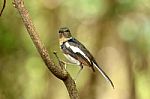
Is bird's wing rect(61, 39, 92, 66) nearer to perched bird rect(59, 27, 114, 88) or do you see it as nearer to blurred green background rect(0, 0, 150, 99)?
perched bird rect(59, 27, 114, 88)

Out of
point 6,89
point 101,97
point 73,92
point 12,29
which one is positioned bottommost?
point 101,97

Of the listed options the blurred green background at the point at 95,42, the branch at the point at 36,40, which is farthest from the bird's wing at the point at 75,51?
the blurred green background at the point at 95,42

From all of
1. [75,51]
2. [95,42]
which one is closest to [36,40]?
[75,51]

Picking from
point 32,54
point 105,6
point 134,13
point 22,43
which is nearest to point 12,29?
point 22,43

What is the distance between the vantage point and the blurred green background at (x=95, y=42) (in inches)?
231

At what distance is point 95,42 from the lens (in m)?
6.82

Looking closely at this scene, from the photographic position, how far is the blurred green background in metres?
5.88

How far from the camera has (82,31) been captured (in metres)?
6.81

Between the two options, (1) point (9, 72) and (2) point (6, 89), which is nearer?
(2) point (6, 89)

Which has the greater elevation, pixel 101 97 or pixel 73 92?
pixel 73 92

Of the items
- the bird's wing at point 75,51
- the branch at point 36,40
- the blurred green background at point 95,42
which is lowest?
the blurred green background at point 95,42

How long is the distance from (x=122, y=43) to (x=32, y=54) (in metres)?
1.18

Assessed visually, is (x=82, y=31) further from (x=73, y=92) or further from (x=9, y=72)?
(x=73, y=92)

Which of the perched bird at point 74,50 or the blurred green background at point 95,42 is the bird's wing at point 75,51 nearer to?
the perched bird at point 74,50
